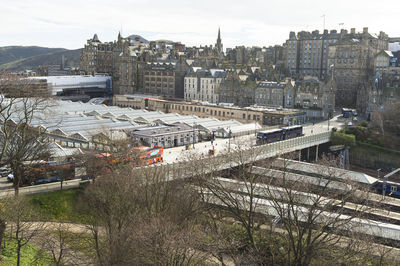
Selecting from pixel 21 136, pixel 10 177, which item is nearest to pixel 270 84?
pixel 10 177

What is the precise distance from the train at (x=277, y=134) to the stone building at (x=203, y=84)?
43.9 m

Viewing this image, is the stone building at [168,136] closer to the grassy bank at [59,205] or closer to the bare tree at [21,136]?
the bare tree at [21,136]

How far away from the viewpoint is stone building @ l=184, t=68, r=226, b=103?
119 metres

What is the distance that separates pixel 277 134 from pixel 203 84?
5317 centimetres

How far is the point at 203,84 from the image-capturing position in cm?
12138

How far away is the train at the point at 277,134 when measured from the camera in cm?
6812

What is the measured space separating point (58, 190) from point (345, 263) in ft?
94.7

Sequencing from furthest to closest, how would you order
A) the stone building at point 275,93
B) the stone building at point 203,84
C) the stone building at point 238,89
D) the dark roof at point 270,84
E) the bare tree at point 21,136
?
1. the stone building at point 203,84
2. the stone building at point 238,89
3. the dark roof at point 270,84
4. the stone building at point 275,93
5. the bare tree at point 21,136

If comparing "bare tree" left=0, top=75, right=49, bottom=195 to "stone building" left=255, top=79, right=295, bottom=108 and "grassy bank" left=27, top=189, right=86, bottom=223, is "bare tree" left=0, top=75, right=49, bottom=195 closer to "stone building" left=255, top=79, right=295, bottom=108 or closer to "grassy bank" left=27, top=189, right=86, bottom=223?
"grassy bank" left=27, top=189, right=86, bottom=223

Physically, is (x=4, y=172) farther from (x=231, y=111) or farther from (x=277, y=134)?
(x=231, y=111)

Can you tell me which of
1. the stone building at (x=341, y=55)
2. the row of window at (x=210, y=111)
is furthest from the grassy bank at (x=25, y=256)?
the stone building at (x=341, y=55)

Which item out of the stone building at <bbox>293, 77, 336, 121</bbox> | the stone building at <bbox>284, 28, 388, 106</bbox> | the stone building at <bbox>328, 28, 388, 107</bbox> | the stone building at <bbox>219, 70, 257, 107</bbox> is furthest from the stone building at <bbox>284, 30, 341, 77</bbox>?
the stone building at <bbox>293, 77, 336, 121</bbox>

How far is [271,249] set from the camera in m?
30.7

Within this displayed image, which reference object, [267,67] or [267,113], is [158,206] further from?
[267,67]
